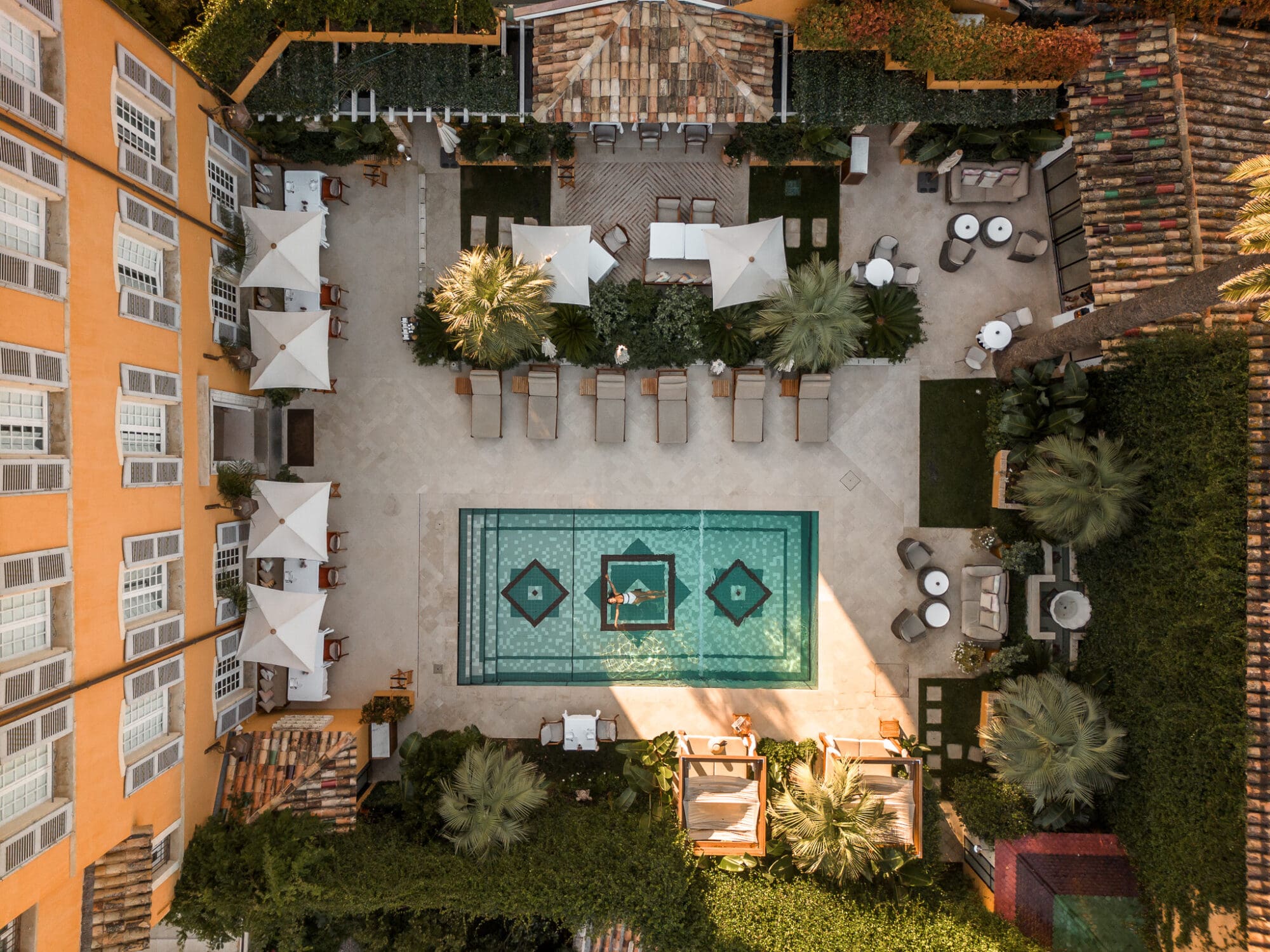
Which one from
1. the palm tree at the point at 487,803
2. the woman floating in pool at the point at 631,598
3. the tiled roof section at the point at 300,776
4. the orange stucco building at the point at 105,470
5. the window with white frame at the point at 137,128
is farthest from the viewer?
the woman floating in pool at the point at 631,598

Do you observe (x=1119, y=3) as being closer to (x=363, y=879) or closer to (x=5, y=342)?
(x=5, y=342)

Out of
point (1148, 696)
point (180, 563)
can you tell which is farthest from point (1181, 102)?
point (180, 563)

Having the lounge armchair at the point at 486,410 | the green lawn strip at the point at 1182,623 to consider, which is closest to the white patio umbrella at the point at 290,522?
the lounge armchair at the point at 486,410

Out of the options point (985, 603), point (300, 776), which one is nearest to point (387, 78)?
point (300, 776)

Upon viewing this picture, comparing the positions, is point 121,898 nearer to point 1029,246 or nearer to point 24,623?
point 24,623

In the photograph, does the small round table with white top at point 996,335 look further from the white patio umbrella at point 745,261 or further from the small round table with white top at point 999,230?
the white patio umbrella at point 745,261

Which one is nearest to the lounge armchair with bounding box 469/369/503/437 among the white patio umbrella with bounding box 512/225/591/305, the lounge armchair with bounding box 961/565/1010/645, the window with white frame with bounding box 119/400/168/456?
the white patio umbrella with bounding box 512/225/591/305
